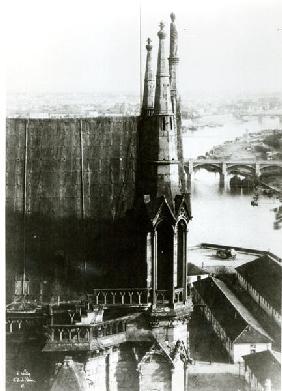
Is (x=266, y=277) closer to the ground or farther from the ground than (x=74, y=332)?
farther from the ground

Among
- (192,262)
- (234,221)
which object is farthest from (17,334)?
(192,262)

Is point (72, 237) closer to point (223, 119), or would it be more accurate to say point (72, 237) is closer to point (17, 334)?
point (17, 334)

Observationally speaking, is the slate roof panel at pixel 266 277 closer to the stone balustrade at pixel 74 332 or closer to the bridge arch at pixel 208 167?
the bridge arch at pixel 208 167

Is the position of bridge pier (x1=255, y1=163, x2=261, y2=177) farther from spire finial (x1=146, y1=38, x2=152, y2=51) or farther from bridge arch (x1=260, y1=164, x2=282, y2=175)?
spire finial (x1=146, y1=38, x2=152, y2=51)

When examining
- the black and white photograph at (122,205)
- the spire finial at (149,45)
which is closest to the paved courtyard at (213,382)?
the black and white photograph at (122,205)

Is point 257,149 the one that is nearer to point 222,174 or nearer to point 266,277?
point 222,174

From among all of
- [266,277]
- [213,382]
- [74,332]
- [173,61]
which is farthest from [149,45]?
[213,382]
